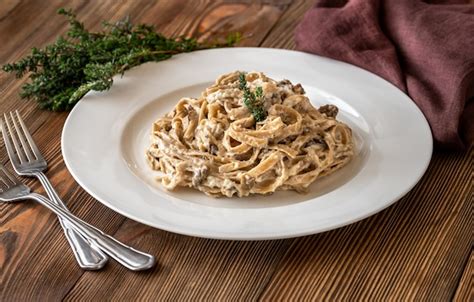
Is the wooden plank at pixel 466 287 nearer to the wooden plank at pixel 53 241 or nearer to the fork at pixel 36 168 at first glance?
the wooden plank at pixel 53 241

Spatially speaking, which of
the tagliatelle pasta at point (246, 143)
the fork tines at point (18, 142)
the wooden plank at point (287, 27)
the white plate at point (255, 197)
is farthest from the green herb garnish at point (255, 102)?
the wooden plank at point (287, 27)

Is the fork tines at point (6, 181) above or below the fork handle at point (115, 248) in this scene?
above

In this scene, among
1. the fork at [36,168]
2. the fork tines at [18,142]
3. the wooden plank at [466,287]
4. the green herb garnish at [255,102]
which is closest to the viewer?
the wooden plank at [466,287]

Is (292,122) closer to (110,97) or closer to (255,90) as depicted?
(255,90)

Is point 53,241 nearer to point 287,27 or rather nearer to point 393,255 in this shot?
point 393,255

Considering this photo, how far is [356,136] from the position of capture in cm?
322

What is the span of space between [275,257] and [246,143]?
0.48m

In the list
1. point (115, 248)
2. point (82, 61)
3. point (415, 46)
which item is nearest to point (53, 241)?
point (115, 248)

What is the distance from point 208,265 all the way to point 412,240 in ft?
2.43

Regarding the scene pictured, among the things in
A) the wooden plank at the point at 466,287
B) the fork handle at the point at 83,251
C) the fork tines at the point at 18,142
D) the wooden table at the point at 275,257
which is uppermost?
the fork tines at the point at 18,142

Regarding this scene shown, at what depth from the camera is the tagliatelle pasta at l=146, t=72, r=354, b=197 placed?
282 cm

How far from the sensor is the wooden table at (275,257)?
2512mm

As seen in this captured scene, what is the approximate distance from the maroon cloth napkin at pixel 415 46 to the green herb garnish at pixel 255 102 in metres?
0.79

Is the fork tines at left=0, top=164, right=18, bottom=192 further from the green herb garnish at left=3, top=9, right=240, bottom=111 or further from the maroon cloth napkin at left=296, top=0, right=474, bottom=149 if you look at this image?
the maroon cloth napkin at left=296, top=0, right=474, bottom=149
